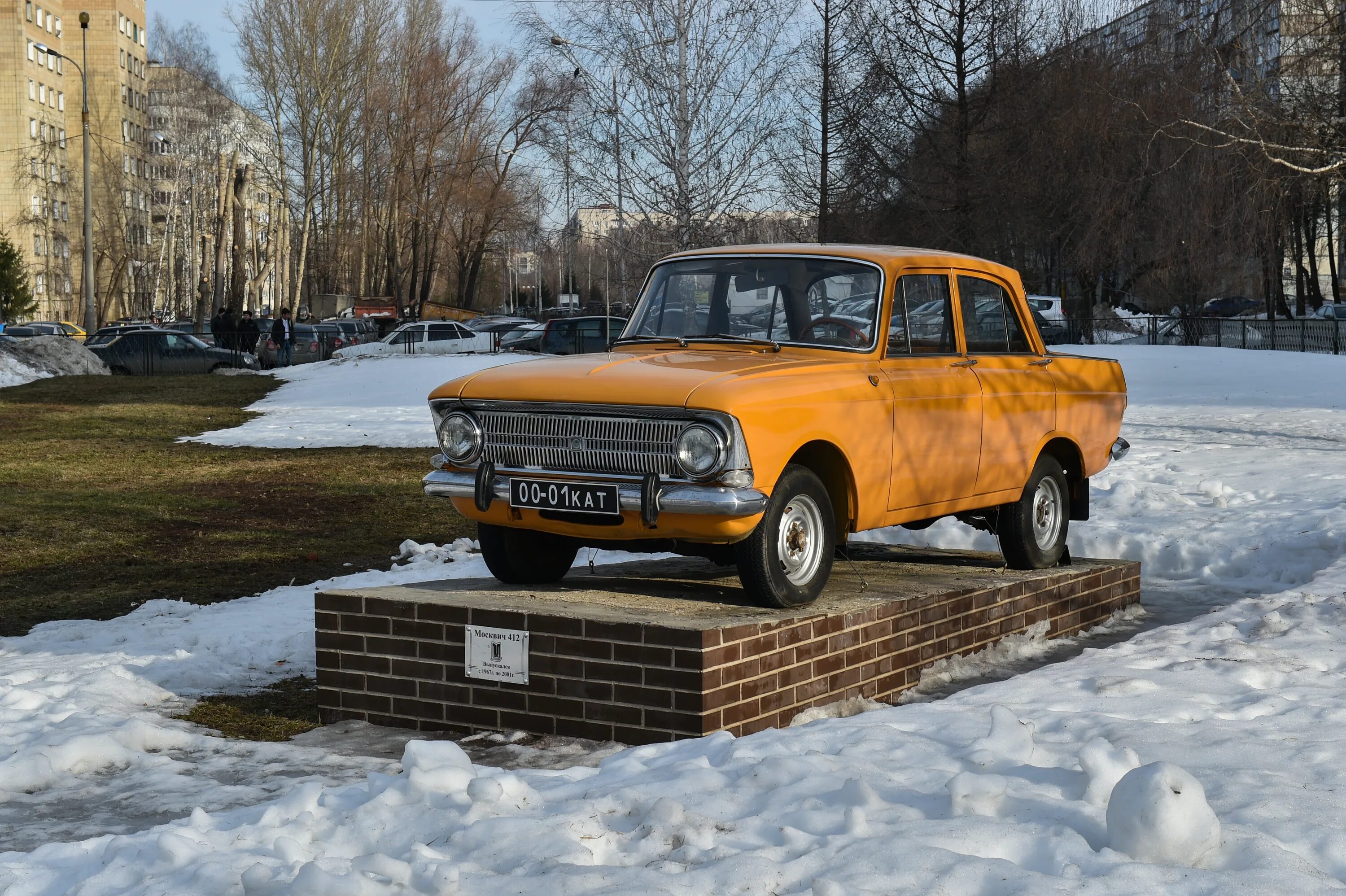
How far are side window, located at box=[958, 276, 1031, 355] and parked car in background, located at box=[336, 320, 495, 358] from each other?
3361cm

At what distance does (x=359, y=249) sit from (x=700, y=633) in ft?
224

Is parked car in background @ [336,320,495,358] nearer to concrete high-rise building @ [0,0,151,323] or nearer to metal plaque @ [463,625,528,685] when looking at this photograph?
metal plaque @ [463,625,528,685]

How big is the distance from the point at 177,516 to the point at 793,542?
7.96 metres

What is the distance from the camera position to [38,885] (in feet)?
13.2

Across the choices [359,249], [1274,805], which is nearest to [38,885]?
[1274,805]

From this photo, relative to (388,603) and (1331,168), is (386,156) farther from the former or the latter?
(388,603)

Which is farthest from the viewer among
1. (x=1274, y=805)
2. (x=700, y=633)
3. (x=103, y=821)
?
(x=700, y=633)

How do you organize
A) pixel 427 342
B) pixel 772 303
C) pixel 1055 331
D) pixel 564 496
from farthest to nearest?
pixel 427 342 < pixel 1055 331 < pixel 772 303 < pixel 564 496

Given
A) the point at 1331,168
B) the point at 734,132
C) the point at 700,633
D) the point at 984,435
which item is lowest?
the point at 700,633

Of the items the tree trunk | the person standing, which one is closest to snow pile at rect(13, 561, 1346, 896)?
the person standing

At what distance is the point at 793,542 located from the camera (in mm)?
6215

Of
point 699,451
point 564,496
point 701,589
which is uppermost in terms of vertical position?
point 699,451

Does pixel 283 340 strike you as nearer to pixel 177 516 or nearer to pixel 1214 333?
pixel 1214 333

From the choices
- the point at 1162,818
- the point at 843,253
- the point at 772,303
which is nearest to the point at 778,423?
the point at 772,303
